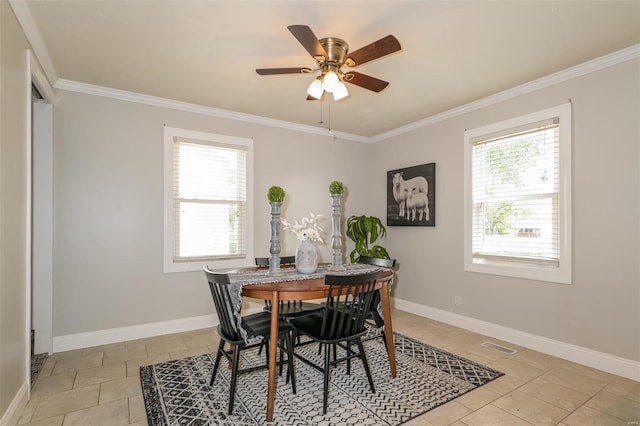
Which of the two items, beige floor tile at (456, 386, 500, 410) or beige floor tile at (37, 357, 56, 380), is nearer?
beige floor tile at (456, 386, 500, 410)

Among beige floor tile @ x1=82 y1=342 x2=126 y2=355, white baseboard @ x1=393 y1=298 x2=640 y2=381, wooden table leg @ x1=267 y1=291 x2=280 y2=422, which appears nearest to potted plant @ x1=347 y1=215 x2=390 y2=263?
white baseboard @ x1=393 y1=298 x2=640 y2=381

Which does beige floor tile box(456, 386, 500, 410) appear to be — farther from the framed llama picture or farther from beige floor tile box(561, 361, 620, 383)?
the framed llama picture

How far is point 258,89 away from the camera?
11.3 feet

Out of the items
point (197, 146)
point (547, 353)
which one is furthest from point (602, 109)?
point (197, 146)

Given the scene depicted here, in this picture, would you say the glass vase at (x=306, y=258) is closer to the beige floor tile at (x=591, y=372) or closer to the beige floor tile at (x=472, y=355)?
the beige floor tile at (x=472, y=355)

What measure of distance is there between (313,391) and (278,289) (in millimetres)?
904

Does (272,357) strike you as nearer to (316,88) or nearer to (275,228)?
(275,228)

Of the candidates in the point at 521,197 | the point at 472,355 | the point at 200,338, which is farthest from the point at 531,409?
the point at 200,338

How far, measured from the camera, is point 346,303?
220cm

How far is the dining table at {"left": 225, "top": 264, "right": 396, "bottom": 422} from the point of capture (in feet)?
6.98

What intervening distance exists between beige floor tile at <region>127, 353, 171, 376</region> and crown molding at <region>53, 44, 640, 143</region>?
8.63 feet

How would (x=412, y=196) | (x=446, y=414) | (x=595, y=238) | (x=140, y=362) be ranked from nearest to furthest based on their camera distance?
(x=446, y=414)
(x=595, y=238)
(x=140, y=362)
(x=412, y=196)

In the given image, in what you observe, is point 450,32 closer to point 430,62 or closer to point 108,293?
point 430,62

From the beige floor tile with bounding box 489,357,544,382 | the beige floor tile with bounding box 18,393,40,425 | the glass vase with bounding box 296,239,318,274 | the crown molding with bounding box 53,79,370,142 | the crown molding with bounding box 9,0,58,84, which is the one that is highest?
the crown molding with bounding box 9,0,58,84
